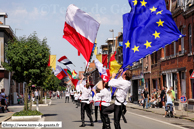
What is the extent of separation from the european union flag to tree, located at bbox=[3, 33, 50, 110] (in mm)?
9046

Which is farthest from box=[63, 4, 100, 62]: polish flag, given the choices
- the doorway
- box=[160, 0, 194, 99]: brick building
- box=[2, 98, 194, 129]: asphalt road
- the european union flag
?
the doorway

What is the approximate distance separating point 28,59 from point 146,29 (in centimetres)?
956

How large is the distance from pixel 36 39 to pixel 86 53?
8323 millimetres

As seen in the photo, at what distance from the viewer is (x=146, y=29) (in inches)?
485

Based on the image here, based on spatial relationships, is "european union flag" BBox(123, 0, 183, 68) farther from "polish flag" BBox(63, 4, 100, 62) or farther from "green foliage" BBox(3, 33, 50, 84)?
"green foliage" BBox(3, 33, 50, 84)

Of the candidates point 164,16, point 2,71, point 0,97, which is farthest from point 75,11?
point 2,71

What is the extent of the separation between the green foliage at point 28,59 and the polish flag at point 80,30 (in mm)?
6309

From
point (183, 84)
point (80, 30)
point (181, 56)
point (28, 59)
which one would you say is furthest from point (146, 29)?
point (183, 84)

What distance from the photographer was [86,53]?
13.5 m

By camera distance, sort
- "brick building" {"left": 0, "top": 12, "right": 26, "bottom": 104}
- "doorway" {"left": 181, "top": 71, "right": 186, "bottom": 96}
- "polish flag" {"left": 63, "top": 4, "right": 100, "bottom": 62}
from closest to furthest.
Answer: "polish flag" {"left": 63, "top": 4, "right": 100, "bottom": 62} < "doorway" {"left": 181, "top": 71, "right": 186, "bottom": 96} < "brick building" {"left": 0, "top": 12, "right": 26, "bottom": 104}

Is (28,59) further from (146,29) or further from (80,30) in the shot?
(146,29)

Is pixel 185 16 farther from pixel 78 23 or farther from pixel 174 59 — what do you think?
pixel 78 23

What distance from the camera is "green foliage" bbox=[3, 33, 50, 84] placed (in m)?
20.1

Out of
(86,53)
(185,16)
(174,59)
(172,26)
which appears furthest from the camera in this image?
(174,59)
